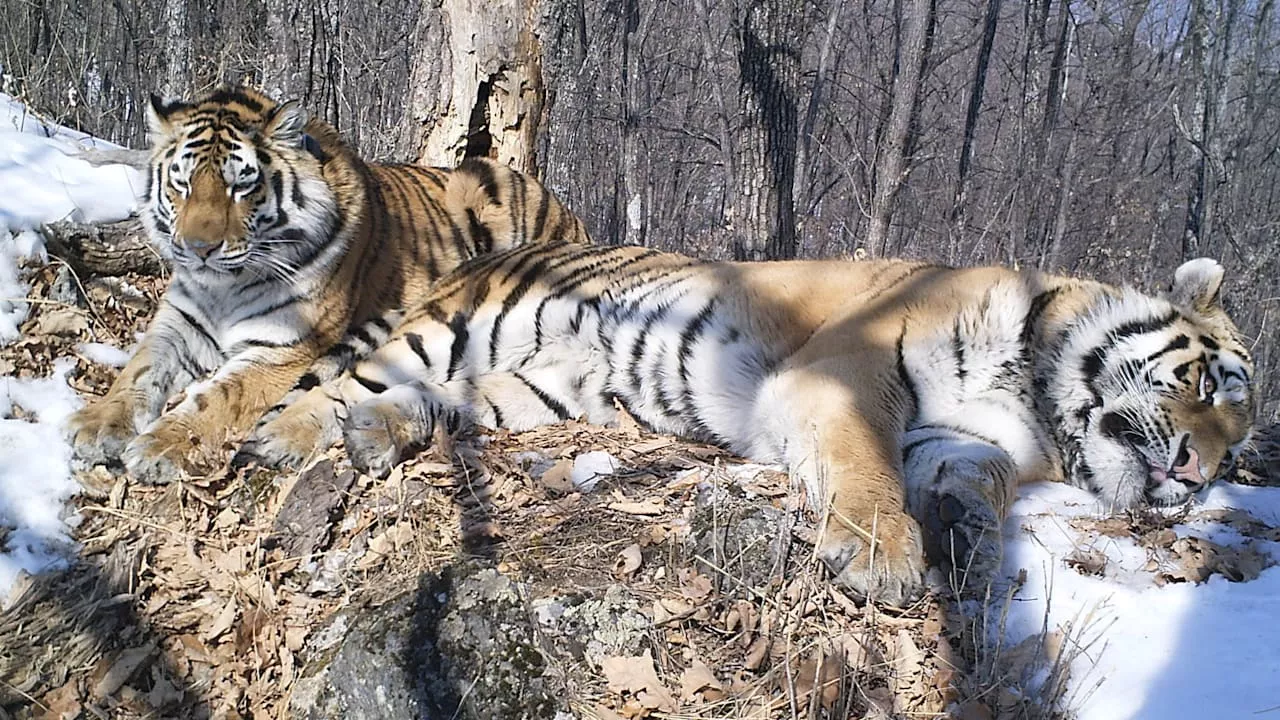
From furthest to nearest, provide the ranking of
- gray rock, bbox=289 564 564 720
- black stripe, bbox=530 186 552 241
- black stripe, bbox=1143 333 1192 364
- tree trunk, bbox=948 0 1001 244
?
tree trunk, bbox=948 0 1001 244, black stripe, bbox=530 186 552 241, black stripe, bbox=1143 333 1192 364, gray rock, bbox=289 564 564 720

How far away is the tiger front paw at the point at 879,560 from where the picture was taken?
2402mm

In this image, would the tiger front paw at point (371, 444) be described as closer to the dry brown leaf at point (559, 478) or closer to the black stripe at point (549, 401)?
the dry brown leaf at point (559, 478)

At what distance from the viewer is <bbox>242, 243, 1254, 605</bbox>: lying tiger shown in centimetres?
280

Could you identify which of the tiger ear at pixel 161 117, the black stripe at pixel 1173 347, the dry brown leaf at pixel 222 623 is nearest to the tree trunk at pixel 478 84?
the tiger ear at pixel 161 117

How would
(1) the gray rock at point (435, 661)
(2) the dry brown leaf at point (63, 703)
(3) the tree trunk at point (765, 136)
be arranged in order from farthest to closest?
(3) the tree trunk at point (765, 136), (2) the dry brown leaf at point (63, 703), (1) the gray rock at point (435, 661)

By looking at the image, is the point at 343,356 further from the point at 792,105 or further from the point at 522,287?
the point at 792,105

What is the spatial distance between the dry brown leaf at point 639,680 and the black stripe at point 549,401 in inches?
58.9

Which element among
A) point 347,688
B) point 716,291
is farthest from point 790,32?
point 347,688

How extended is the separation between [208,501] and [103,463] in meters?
0.41

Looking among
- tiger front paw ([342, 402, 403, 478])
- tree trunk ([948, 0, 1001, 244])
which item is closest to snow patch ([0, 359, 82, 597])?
tiger front paw ([342, 402, 403, 478])

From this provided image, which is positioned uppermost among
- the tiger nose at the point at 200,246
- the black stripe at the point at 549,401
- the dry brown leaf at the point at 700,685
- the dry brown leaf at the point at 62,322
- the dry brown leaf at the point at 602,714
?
the tiger nose at the point at 200,246

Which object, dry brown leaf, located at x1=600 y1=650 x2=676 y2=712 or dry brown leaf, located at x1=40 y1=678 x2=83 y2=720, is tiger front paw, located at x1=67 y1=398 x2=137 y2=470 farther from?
dry brown leaf, located at x1=600 y1=650 x2=676 y2=712

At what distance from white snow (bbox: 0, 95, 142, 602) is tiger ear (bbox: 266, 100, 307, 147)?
0.59 m

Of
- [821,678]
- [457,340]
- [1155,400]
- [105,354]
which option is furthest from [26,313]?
[1155,400]
